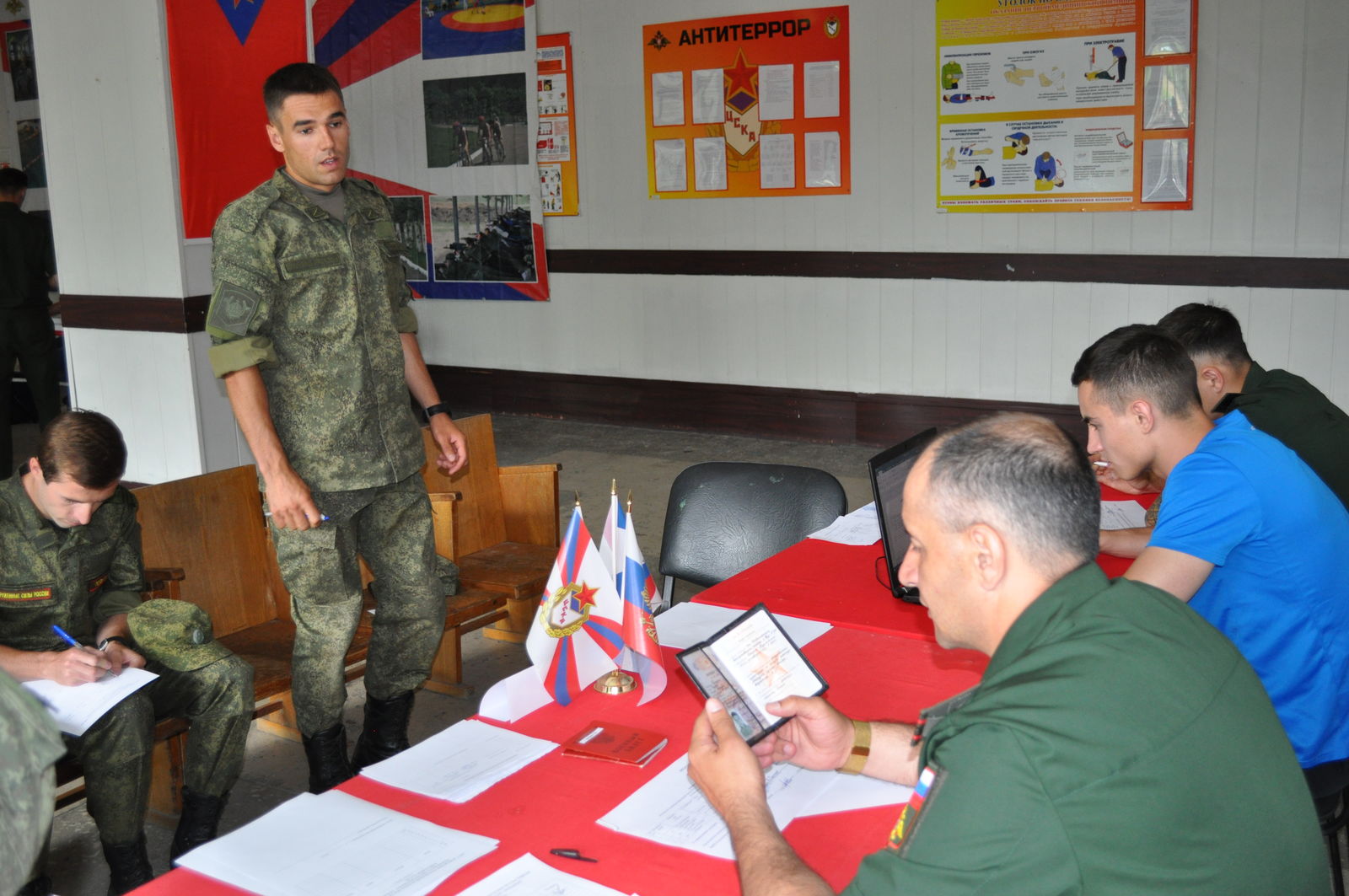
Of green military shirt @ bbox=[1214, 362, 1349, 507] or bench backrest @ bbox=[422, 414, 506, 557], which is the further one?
bench backrest @ bbox=[422, 414, 506, 557]

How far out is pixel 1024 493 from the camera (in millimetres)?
1341

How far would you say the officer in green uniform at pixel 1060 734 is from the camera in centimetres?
114

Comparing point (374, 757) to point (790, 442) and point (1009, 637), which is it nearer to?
point (1009, 637)

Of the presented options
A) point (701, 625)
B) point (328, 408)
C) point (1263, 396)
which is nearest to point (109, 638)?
point (328, 408)

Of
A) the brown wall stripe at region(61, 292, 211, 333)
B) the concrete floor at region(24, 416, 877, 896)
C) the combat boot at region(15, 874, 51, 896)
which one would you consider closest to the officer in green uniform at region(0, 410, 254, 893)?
the combat boot at region(15, 874, 51, 896)

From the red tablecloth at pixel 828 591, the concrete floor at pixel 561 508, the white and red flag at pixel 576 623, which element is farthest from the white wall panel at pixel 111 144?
the white and red flag at pixel 576 623

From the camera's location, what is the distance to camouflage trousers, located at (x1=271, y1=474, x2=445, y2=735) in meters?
2.97

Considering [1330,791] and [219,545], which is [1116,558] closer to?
[1330,791]

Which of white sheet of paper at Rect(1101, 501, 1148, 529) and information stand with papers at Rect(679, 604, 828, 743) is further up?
information stand with papers at Rect(679, 604, 828, 743)

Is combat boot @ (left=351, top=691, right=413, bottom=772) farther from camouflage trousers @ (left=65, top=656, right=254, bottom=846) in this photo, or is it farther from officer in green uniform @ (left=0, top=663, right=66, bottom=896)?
officer in green uniform @ (left=0, top=663, right=66, bottom=896)

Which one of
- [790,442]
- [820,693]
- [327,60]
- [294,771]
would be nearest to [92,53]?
[327,60]

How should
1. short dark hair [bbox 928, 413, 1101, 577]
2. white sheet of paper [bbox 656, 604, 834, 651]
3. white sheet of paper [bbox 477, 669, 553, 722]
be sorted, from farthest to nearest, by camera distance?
white sheet of paper [bbox 656, 604, 834, 651] < white sheet of paper [bbox 477, 669, 553, 722] < short dark hair [bbox 928, 413, 1101, 577]

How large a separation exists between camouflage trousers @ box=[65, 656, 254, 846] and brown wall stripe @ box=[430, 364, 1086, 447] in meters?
4.79

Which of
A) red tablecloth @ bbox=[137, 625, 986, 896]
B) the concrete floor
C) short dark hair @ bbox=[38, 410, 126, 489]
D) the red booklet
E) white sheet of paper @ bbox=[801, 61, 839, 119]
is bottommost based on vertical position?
the concrete floor
